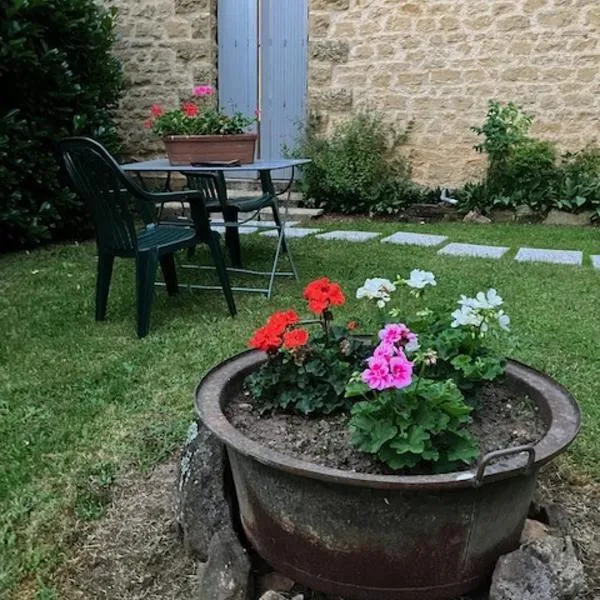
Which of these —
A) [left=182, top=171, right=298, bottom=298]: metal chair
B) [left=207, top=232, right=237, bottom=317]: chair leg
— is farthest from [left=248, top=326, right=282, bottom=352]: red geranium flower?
[left=182, top=171, right=298, bottom=298]: metal chair

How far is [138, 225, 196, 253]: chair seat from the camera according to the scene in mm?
3172

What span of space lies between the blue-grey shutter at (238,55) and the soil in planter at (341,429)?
6098mm

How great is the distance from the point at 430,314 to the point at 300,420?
40cm

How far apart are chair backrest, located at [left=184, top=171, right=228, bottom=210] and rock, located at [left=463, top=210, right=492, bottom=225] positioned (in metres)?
2.68

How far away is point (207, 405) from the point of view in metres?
1.57

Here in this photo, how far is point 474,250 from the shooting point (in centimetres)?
492

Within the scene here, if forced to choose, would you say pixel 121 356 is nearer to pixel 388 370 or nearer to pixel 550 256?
pixel 388 370

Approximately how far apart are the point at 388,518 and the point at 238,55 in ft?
22.0

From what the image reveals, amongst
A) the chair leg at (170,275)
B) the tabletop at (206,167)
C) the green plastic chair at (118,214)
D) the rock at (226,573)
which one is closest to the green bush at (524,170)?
the tabletop at (206,167)

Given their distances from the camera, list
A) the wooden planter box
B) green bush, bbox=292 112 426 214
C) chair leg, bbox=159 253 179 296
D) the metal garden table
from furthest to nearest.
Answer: green bush, bbox=292 112 426 214 → chair leg, bbox=159 253 179 296 → the wooden planter box → the metal garden table

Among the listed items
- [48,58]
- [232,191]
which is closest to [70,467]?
[48,58]

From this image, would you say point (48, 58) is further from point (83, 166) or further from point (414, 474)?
point (414, 474)

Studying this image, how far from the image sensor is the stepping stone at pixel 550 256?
4.55 meters

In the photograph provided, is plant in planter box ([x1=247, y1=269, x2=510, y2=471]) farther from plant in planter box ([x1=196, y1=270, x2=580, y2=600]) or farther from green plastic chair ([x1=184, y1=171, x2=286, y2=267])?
green plastic chair ([x1=184, y1=171, x2=286, y2=267])
